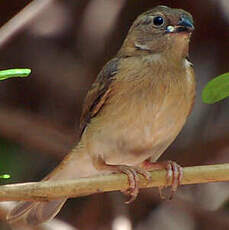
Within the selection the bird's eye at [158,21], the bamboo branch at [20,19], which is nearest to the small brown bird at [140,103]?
the bird's eye at [158,21]

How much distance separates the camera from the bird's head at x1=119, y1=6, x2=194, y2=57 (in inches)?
147

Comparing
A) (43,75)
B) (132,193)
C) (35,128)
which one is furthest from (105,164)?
(43,75)

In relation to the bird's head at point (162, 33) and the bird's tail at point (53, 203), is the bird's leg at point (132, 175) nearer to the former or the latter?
the bird's tail at point (53, 203)

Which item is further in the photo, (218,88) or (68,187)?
(68,187)

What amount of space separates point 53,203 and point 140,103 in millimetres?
800

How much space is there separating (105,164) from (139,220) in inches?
62.7

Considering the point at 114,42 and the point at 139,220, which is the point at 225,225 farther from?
the point at 114,42

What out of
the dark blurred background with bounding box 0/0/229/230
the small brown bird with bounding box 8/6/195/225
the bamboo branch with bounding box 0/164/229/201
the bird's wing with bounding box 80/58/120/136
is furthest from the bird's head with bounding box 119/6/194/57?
the dark blurred background with bounding box 0/0/229/230

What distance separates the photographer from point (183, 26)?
3.70 m

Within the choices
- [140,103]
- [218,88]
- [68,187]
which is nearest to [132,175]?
[140,103]

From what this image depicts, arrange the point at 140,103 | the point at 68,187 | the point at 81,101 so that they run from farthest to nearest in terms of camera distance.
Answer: the point at 81,101 → the point at 140,103 → the point at 68,187

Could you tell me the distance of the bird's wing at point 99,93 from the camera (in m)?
3.79

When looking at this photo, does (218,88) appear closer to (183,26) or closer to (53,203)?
(183,26)

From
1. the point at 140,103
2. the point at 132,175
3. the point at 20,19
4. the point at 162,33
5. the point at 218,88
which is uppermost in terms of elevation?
the point at 218,88
